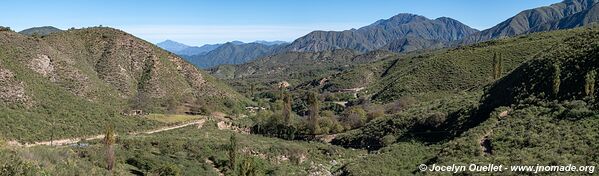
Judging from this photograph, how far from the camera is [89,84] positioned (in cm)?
7131

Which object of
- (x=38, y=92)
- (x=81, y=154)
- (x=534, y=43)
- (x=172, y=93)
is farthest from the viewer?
(x=534, y=43)

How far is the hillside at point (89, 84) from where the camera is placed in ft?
186

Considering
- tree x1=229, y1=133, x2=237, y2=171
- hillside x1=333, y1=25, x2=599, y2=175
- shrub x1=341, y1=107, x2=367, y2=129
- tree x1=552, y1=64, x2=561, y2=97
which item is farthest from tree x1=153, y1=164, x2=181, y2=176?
shrub x1=341, y1=107, x2=367, y2=129

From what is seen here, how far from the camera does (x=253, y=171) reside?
3972 centimetres

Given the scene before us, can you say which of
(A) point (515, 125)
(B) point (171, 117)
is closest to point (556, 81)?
(A) point (515, 125)

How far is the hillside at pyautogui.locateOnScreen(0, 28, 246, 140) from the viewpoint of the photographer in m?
56.8

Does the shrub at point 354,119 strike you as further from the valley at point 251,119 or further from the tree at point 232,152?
the tree at point 232,152

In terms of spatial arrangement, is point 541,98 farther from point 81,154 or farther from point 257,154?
point 81,154

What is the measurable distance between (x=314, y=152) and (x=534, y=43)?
185 ft

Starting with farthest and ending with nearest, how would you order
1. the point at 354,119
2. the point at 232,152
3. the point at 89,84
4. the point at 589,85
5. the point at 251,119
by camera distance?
the point at 251,119 → the point at 354,119 → the point at 89,84 → the point at 232,152 → the point at 589,85

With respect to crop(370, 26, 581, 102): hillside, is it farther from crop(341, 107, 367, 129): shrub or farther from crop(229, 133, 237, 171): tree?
crop(229, 133, 237, 171): tree

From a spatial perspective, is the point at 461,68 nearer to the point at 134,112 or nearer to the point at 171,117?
the point at 171,117

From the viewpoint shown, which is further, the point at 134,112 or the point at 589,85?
the point at 134,112

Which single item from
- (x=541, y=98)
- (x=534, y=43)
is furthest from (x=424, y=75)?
(x=541, y=98)
